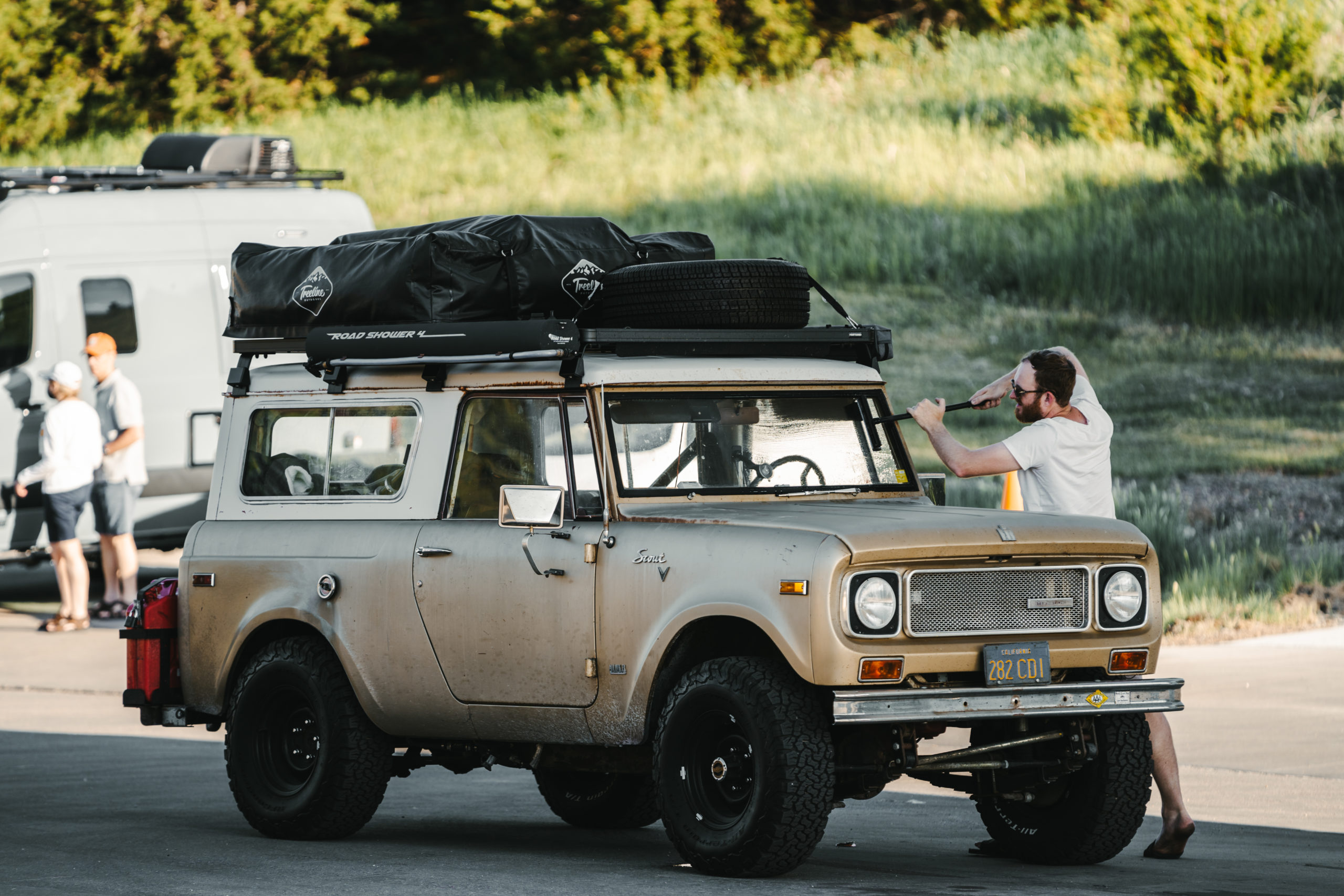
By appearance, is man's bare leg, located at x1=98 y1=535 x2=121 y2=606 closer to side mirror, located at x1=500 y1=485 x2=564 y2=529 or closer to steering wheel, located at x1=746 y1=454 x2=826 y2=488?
steering wheel, located at x1=746 y1=454 x2=826 y2=488

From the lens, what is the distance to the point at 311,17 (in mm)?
44031

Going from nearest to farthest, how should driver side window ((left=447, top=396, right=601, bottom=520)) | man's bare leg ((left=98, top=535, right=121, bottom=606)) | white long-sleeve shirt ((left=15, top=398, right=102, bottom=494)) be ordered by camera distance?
driver side window ((left=447, top=396, right=601, bottom=520)), white long-sleeve shirt ((left=15, top=398, right=102, bottom=494)), man's bare leg ((left=98, top=535, right=121, bottom=606))

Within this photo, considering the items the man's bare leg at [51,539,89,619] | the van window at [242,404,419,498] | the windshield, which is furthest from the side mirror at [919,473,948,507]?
the man's bare leg at [51,539,89,619]

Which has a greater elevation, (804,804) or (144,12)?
(144,12)

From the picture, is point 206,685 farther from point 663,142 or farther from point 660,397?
point 663,142

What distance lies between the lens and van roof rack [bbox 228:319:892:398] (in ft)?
25.9

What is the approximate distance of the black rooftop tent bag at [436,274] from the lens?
8.41 metres

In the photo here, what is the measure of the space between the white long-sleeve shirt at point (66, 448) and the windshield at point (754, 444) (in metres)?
8.65

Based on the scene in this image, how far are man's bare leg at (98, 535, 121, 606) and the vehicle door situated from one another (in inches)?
339

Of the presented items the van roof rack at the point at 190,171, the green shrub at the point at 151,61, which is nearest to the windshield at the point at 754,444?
the van roof rack at the point at 190,171

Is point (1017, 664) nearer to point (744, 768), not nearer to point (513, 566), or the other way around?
point (744, 768)

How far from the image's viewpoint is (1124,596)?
7492mm

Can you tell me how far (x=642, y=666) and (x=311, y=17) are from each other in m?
38.8

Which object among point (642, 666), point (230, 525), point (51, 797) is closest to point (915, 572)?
point (642, 666)
